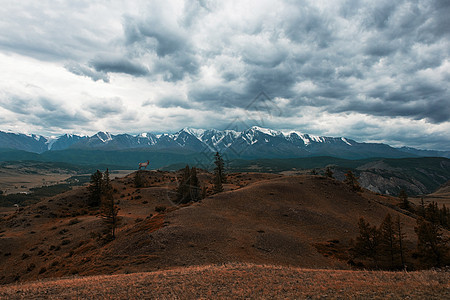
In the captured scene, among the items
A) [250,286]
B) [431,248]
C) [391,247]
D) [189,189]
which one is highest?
[250,286]

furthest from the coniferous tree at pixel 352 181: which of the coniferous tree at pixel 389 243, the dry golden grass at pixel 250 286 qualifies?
the dry golden grass at pixel 250 286

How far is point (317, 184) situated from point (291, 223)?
82.1 feet

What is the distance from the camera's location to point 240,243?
2725 cm

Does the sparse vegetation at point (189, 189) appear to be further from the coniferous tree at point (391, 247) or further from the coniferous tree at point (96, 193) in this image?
the coniferous tree at point (391, 247)

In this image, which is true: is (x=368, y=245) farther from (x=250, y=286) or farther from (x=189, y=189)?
(x=189, y=189)

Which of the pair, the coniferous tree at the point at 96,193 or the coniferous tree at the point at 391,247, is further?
the coniferous tree at the point at 96,193

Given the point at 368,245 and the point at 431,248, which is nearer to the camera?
the point at 431,248

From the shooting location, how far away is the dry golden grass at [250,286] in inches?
513

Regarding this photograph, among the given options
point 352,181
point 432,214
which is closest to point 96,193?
point 352,181

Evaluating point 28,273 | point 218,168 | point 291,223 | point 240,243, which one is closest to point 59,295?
point 240,243

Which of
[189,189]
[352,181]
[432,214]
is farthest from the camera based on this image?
[352,181]

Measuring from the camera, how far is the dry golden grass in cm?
1304

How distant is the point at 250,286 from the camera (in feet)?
49.4

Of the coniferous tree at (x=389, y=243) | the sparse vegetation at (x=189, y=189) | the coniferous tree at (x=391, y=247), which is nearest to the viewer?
the coniferous tree at (x=391, y=247)
